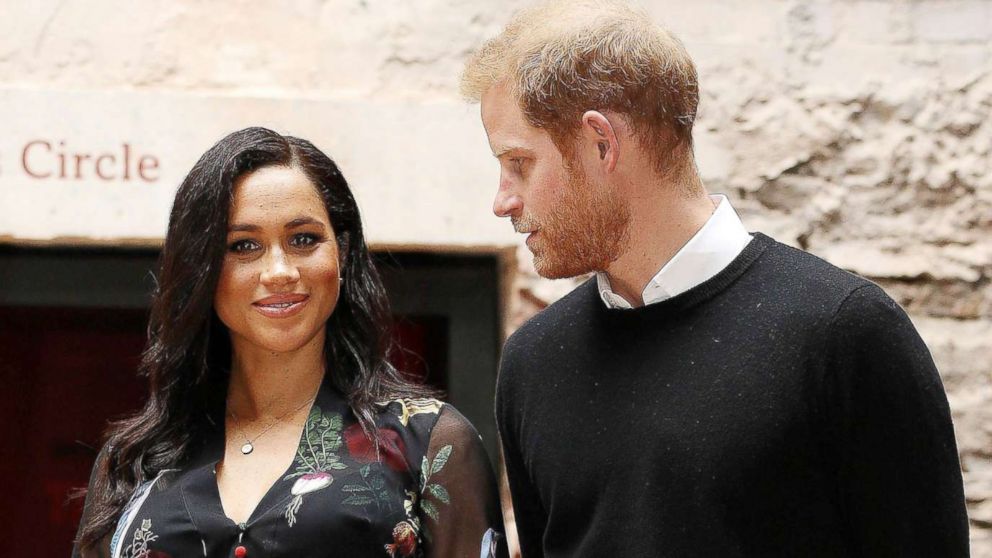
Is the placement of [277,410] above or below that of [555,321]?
below

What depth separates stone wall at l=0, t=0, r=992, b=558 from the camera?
9.50 feet

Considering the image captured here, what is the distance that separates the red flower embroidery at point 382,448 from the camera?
1978mm

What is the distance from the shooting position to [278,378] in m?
2.12

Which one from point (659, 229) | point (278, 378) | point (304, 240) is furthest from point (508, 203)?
point (278, 378)

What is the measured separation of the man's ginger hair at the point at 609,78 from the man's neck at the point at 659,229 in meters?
0.04

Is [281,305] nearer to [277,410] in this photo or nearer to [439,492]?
[277,410]

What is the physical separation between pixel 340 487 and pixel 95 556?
17.4 inches

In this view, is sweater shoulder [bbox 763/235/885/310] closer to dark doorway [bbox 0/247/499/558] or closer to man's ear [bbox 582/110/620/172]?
man's ear [bbox 582/110/620/172]

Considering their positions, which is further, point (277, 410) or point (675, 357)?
point (277, 410)

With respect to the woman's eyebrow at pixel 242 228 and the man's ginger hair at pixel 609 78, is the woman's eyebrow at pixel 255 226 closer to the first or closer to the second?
the woman's eyebrow at pixel 242 228

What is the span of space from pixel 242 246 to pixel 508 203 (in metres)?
0.55

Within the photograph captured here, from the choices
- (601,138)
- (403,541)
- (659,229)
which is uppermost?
(601,138)

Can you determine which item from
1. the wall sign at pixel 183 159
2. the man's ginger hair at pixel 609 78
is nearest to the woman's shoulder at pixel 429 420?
the man's ginger hair at pixel 609 78

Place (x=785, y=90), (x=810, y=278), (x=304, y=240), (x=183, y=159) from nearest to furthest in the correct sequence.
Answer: (x=810, y=278) → (x=304, y=240) → (x=183, y=159) → (x=785, y=90)
